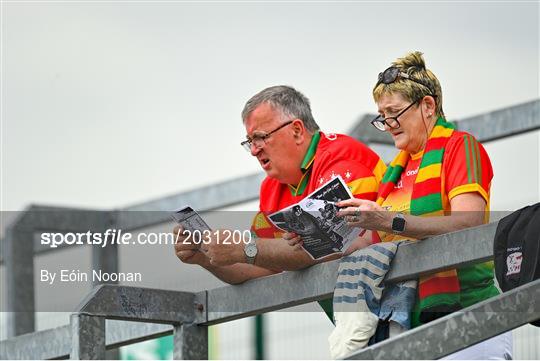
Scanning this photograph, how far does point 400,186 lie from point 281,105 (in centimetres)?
74

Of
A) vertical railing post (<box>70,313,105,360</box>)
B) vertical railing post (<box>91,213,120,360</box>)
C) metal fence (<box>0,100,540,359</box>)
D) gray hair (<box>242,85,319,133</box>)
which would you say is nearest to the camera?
metal fence (<box>0,100,540,359</box>)

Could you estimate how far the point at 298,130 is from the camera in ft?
19.3

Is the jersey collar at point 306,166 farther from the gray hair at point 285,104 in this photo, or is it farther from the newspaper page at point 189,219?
the newspaper page at point 189,219

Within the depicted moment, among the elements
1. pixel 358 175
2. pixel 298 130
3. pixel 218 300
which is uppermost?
pixel 298 130

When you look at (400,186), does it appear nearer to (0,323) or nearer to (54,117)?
(0,323)

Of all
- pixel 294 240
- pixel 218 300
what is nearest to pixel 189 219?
pixel 218 300

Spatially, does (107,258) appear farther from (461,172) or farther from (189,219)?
(461,172)

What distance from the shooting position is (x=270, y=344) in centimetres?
704

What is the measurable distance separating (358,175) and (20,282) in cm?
216

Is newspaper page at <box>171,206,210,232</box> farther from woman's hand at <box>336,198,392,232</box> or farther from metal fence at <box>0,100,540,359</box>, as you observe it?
woman's hand at <box>336,198,392,232</box>

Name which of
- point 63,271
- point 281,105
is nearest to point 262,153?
point 281,105

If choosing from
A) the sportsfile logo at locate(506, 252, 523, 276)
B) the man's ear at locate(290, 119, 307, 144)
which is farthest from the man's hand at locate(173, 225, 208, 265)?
the sportsfile logo at locate(506, 252, 523, 276)

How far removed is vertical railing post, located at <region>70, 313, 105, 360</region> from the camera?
5.25 metres

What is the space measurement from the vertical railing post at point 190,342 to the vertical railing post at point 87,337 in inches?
13.3
